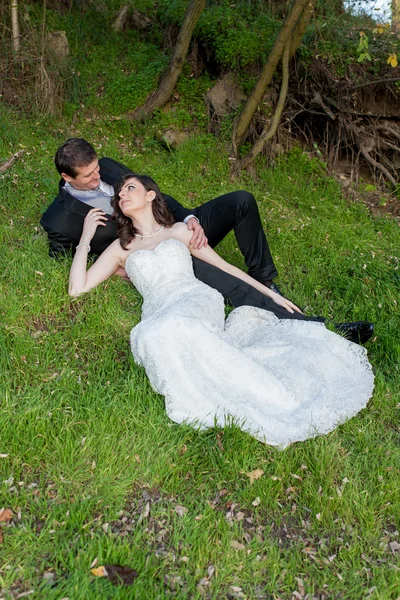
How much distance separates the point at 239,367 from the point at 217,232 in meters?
2.10

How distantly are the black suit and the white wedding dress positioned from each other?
382 millimetres

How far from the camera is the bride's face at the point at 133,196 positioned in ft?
17.6

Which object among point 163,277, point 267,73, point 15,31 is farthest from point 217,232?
point 15,31

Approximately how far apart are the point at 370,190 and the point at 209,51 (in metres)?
3.31

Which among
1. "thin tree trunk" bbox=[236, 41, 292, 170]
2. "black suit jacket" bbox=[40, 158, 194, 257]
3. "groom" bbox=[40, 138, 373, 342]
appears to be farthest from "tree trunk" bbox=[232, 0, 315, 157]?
"black suit jacket" bbox=[40, 158, 194, 257]

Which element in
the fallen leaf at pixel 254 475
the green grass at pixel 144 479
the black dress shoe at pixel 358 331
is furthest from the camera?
the black dress shoe at pixel 358 331

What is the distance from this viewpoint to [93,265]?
211 inches

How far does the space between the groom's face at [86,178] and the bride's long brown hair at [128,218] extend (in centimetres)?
36

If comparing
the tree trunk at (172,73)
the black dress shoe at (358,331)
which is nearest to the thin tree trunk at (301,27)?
the tree trunk at (172,73)

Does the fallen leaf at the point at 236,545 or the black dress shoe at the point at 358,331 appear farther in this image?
the black dress shoe at the point at 358,331

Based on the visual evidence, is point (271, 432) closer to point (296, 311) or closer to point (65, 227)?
point (296, 311)

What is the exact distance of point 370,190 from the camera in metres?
8.82

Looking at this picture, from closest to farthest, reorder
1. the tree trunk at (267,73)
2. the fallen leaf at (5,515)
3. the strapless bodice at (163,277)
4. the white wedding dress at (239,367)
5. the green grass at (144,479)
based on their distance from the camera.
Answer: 1. the green grass at (144,479)
2. the fallen leaf at (5,515)
3. the white wedding dress at (239,367)
4. the strapless bodice at (163,277)
5. the tree trunk at (267,73)

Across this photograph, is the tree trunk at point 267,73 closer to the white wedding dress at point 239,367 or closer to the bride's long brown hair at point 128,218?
the bride's long brown hair at point 128,218
